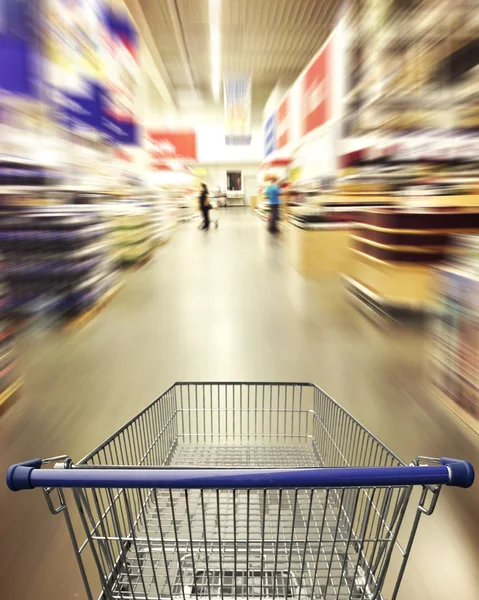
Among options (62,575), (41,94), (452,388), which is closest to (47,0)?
(41,94)

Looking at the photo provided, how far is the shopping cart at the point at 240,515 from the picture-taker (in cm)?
70

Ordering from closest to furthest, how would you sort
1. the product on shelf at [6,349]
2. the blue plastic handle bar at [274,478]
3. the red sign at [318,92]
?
the blue plastic handle bar at [274,478] < the product on shelf at [6,349] < the red sign at [318,92]

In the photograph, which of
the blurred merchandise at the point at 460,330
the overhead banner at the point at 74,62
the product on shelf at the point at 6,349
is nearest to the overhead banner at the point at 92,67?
the overhead banner at the point at 74,62

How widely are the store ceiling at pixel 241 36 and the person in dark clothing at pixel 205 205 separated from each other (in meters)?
2.52

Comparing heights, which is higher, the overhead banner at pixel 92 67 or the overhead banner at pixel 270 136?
the overhead banner at pixel 92 67

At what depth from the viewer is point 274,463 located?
167 centimetres

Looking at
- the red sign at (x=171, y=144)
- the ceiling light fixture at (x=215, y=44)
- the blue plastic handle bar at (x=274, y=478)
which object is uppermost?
the ceiling light fixture at (x=215, y=44)

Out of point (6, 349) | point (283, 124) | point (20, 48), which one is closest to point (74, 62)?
point (20, 48)

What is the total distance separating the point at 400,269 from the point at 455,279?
1320 mm

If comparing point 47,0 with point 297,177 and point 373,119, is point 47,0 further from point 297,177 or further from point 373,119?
point 297,177

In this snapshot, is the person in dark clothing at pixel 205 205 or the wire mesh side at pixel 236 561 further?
the person in dark clothing at pixel 205 205

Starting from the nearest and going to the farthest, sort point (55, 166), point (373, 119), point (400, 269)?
1. point (55, 166)
2. point (400, 269)
3. point (373, 119)

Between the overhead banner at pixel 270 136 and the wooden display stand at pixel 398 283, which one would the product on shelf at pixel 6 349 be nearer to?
the wooden display stand at pixel 398 283

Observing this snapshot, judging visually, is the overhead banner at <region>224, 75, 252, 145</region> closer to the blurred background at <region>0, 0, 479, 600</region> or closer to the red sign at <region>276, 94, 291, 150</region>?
the blurred background at <region>0, 0, 479, 600</region>
